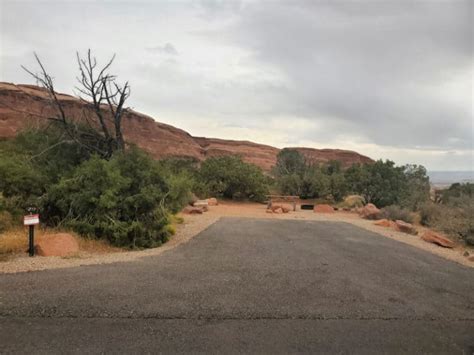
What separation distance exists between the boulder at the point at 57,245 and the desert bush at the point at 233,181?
16355 mm

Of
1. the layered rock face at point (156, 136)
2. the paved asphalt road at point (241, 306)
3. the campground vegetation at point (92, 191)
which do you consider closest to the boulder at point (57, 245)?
the campground vegetation at point (92, 191)

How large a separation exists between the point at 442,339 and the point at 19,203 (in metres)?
9.25

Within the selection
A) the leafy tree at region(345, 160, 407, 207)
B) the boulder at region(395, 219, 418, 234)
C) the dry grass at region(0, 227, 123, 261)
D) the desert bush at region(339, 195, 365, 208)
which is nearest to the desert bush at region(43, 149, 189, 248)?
the dry grass at region(0, 227, 123, 261)

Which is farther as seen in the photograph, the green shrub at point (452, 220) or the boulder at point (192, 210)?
the boulder at point (192, 210)

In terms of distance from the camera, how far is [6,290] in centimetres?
514

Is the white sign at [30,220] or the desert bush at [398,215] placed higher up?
the white sign at [30,220]

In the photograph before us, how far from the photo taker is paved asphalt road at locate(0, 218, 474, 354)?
389 centimetres

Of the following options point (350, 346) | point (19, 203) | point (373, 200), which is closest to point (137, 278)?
point (350, 346)

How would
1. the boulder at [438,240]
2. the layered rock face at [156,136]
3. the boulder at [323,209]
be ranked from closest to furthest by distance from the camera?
the boulder at [438,240] → the boulder at [323,209] → the layered rock face at [156,136]

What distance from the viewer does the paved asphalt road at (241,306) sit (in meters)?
3.89

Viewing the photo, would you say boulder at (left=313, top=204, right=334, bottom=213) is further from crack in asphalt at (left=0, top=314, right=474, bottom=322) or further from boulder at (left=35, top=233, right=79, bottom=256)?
crack in asphalt at (left=0, top=314, right=474, bottom=322)

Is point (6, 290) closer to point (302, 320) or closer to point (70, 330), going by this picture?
point (70, 330)

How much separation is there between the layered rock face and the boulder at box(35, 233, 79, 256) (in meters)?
18.0

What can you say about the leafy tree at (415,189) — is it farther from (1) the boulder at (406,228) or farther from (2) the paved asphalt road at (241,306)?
(2) the paved asphalt road at (241,306)
